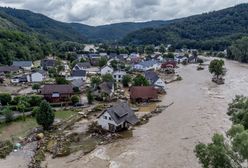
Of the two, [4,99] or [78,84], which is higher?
[4,99]

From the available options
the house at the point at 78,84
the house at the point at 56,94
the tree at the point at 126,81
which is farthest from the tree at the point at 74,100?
the tree at the point at 126,81

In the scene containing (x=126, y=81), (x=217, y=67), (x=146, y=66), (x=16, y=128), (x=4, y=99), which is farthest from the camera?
(x=146, y=66)

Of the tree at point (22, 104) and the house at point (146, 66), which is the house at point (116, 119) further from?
the house at point (146, 66)

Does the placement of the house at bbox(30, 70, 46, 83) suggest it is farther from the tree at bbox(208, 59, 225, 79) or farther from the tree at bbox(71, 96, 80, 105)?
the tree at bbox(208, 59, 225, 79)

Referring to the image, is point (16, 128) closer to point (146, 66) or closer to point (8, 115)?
point (8, 115)

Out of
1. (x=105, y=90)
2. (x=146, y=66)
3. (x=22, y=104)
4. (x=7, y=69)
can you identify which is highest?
(x=7, y=69)

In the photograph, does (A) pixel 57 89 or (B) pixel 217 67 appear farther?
(B) pixel 217 67

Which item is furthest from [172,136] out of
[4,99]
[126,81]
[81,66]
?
[81,66]

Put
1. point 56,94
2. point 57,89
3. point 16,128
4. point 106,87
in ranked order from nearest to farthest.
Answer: point 16,128 < point 56,94 < point 57,89 < point 106,87

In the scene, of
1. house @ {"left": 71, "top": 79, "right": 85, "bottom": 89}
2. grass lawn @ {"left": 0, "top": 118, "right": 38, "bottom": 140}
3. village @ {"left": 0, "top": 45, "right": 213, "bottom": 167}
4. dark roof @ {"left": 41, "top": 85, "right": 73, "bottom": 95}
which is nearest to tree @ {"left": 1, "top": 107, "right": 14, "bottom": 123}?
village @ {"left": 0, "top": 45, "right": 213, "bottom": 167}
